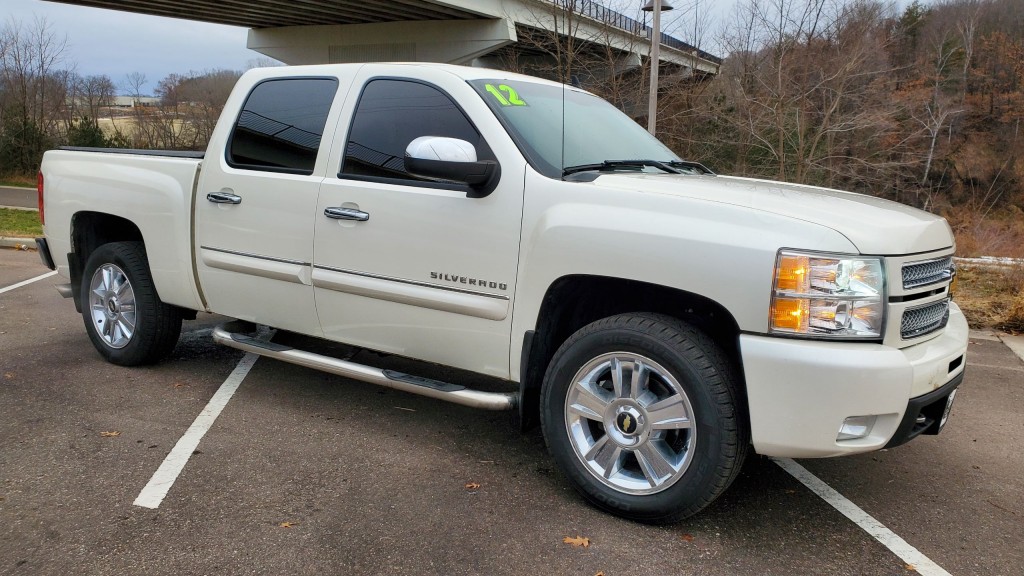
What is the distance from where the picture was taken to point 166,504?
335 cm

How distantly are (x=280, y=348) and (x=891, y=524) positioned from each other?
3159mm

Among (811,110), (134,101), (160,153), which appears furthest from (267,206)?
(134,101)

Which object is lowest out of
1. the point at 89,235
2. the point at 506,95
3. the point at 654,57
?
the point at 89,235

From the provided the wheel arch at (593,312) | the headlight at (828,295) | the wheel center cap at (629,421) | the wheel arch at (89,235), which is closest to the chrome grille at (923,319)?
the headlight at (828,295)

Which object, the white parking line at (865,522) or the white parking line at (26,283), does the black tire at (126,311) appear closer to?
the white parking line at (26,283)

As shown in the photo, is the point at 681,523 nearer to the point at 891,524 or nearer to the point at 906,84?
the point at 891,524

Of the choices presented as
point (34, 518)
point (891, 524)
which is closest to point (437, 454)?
point (34, 518)

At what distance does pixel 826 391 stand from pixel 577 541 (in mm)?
1106

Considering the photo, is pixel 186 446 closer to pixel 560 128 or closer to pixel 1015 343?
pixel 560 128

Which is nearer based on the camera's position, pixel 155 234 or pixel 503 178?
pixel 503 178

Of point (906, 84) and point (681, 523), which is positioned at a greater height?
point (906, 84)

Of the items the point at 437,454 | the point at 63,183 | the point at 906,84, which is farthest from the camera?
the point at 906,84

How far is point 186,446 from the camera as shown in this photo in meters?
4.02

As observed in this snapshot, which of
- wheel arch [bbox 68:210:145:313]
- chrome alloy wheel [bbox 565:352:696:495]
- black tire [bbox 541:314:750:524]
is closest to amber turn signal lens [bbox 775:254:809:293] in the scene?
black tire [bbox 541:314:750:524]
